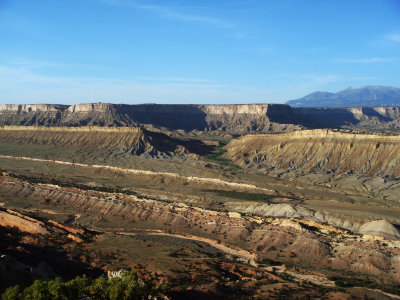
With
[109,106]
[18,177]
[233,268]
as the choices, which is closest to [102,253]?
[233,268]

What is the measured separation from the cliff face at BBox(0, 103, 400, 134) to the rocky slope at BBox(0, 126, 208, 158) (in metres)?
41.7

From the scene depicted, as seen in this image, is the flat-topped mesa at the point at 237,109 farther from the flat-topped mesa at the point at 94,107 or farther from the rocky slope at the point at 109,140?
the rocky slope at the point at 109,140

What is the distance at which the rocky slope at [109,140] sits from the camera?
9994 cm

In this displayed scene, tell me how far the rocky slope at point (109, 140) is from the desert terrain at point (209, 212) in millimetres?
402

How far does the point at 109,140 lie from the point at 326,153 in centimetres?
5089

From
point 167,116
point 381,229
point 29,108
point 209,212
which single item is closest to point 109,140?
point 209,212

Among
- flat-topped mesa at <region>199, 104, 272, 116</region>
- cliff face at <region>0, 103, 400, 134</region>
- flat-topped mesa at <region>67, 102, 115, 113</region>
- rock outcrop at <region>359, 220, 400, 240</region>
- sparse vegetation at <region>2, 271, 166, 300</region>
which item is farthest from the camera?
flat-topped mesa at <region>199, 104, 272, 116</region>

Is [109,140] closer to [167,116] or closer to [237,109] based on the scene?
[167,116]

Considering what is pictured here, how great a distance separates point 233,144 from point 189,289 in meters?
93.3

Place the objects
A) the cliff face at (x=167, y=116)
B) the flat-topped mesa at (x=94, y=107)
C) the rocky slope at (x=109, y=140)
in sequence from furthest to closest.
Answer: the flat-topped mesa at (x=94, y=107) → the cliff face at (x=167, y=116) → the rocky slope at (x=109, y=140)

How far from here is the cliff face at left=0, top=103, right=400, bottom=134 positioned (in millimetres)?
166125

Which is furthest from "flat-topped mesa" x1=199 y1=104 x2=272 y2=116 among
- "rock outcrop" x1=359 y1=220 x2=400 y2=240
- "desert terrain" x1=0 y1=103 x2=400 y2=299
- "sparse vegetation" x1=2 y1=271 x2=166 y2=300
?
"sparse vegetation" x1=2 y1=271 x2=166 y2=300

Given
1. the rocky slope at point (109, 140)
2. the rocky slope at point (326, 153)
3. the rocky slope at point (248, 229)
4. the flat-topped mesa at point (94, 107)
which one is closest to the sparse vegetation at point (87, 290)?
the rocky slope at point (248, 229)

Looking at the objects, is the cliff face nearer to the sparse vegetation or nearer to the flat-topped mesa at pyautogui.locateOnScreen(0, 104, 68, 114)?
the flat-topped mesa at pyautogui.locateOnScreen(0, 104, 68, 114)
